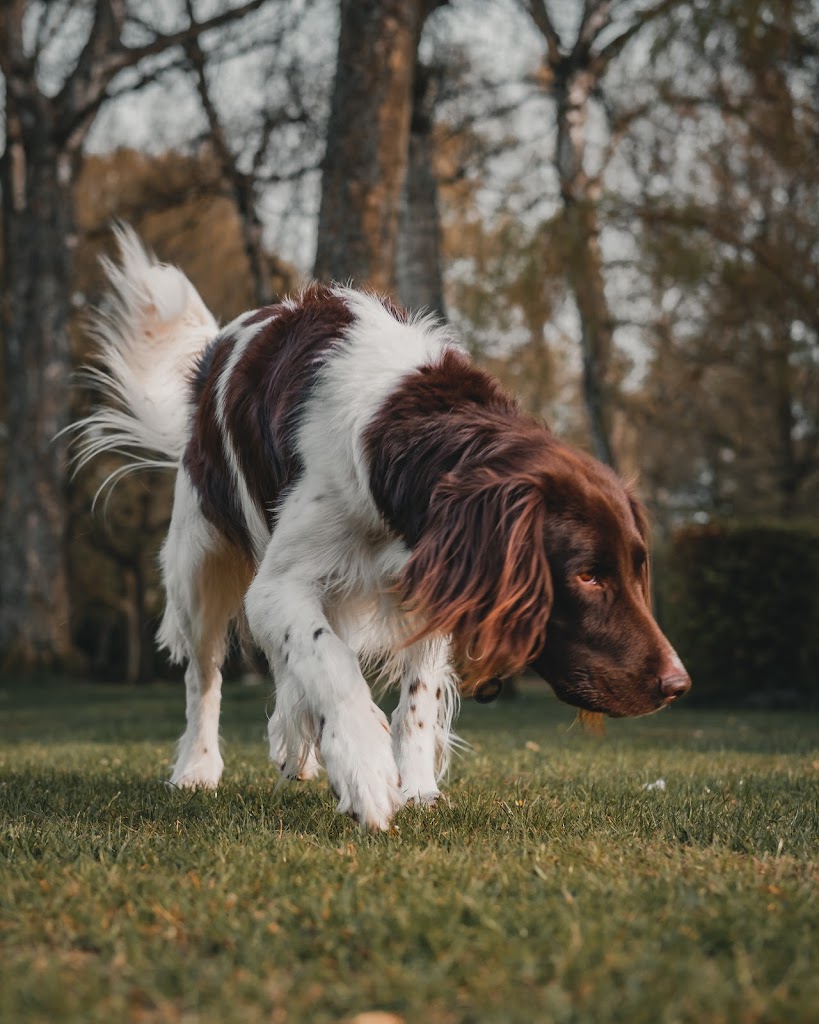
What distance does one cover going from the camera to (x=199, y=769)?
4.91 metres

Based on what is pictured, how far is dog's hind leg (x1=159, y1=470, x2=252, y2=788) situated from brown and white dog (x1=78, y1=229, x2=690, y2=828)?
0.05 feet

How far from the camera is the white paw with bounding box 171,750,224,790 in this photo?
4855mm

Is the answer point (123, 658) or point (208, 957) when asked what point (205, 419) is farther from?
A: point (123, 658)

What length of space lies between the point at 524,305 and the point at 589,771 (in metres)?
8.70

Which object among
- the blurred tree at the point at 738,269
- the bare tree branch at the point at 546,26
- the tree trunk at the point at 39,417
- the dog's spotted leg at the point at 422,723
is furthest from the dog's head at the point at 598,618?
the tree trunk at the point at 39,417

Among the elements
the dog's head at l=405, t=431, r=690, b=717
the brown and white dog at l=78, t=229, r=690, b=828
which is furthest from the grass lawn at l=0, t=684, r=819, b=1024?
the dog's head at l=405, t=431, r=690, b=717

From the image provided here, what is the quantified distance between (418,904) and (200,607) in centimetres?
295

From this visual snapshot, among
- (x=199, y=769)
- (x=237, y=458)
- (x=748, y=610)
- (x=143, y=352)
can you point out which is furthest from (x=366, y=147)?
(x=748, y=610)

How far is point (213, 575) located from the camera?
5.12 m

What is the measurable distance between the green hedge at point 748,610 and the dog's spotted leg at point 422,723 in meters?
8.02

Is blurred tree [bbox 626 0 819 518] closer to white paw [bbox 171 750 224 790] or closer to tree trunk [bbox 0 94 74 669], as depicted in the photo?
tree trunk [bbox 0 94 74 669]

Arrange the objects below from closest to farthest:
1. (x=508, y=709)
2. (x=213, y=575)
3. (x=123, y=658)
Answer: (x=213, y=575) < (x=508, y=709) < (x=123, y=658)

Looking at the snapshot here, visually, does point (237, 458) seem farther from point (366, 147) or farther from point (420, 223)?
point (420, 223)

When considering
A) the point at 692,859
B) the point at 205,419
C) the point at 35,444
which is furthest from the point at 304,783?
the point at 35,444
